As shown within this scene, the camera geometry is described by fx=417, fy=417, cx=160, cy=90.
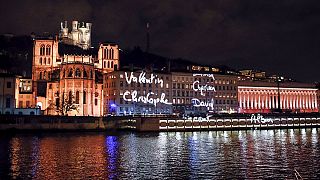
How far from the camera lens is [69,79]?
413ft

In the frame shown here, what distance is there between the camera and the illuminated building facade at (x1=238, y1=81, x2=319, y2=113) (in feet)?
492

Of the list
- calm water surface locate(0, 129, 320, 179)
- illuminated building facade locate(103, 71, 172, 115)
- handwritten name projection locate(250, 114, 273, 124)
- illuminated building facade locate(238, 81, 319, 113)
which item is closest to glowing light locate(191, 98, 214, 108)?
illuminated building facade locate(103, 71, 172, 115)

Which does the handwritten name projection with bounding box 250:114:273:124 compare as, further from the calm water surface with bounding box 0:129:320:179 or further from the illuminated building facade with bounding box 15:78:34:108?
the illuminated building facade with bounding box 15:78:34:108

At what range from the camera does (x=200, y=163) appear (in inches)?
1655

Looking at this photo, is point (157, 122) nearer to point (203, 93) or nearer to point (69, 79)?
point (69, 79)

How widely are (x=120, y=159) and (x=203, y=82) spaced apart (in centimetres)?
9617

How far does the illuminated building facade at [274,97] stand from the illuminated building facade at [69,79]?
47.8 metres

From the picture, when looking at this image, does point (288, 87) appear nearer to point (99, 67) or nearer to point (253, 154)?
point (99, 67)

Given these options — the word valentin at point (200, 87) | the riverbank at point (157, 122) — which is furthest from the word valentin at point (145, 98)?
the riverbank at point (157, 122)

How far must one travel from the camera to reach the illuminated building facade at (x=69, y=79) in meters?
124

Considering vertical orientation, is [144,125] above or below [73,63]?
below

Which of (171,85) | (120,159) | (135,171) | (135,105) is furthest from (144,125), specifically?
(135,171)

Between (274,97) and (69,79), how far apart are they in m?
76.5

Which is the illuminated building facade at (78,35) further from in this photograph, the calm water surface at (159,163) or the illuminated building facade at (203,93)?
the calm water surface at (159,163)
